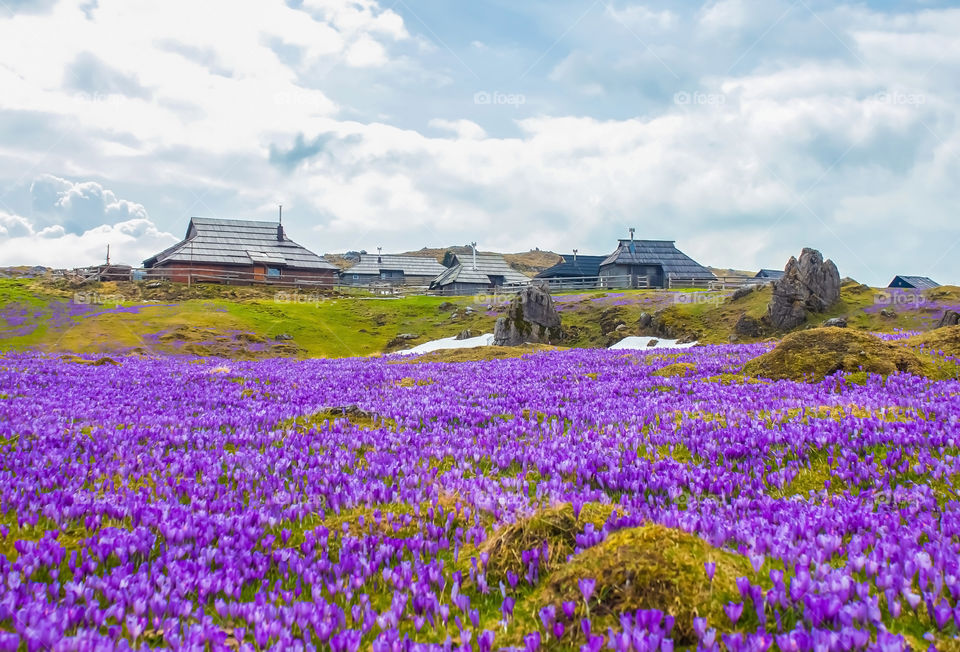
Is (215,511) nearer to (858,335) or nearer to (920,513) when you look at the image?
(920,513)

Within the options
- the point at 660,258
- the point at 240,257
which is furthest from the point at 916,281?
the point at 240,257

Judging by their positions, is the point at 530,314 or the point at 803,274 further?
the point at 530,314

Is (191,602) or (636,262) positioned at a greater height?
(636,262)

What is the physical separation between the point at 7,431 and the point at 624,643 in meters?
8.70

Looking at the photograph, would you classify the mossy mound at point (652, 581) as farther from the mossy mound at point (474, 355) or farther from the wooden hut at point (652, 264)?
the wooden hut at point (652, 264)

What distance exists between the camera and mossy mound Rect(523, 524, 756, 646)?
316 centimetres

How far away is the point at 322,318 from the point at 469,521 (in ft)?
183

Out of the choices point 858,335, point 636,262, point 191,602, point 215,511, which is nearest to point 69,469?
point 215,511

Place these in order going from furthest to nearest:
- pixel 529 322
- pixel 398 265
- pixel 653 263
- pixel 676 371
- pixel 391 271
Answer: pixel 398 265
pixel 391 271
pixel 653 263
pixel 529 322
pixel 676 371

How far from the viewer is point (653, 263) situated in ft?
335

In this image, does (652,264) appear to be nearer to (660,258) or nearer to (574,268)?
(660,258)

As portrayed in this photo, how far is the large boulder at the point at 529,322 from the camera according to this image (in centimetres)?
4272

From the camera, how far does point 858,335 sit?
1250 cm

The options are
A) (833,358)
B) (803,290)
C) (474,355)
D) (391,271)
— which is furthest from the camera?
(391,271)
